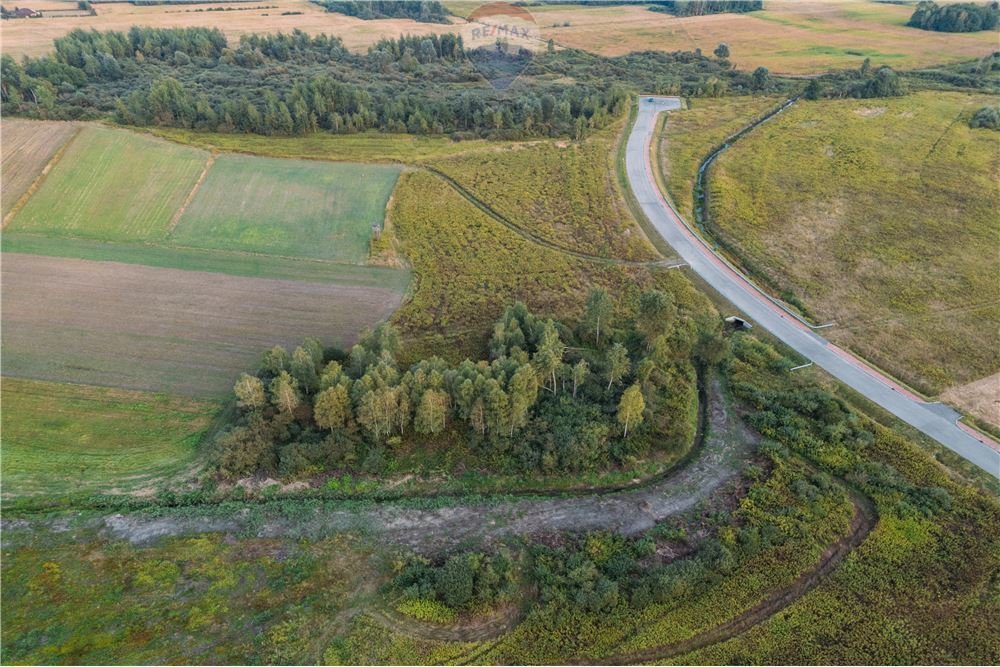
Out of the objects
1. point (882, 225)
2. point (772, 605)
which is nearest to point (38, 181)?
point (772, 605)

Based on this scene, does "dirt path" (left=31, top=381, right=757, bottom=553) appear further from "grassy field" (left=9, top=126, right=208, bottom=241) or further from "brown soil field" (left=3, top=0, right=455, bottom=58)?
"brown soil field" (left=3, top=0, right=455, bottom=58)

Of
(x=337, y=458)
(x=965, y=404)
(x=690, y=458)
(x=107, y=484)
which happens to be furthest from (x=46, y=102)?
(x=965, y=404)

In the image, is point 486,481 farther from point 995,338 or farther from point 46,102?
point 46,102

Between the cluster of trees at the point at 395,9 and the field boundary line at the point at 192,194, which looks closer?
the field boundary line at the point at 192,194

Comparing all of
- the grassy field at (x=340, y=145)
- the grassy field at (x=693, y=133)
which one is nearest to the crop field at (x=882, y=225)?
the grassy field at (x=693, y=133)

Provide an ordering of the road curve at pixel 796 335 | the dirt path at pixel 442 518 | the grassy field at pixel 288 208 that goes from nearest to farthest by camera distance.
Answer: the dirt path at pixel 442 518 → the road curve at pixel 796 335 → the grassy field at pixel 288 208

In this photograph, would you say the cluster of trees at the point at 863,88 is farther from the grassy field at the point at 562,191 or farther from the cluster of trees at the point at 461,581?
the cluster of trees at the point at 461,581

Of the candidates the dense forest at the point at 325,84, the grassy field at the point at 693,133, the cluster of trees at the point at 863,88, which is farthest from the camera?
the cluster of trees at the point at 863,88
